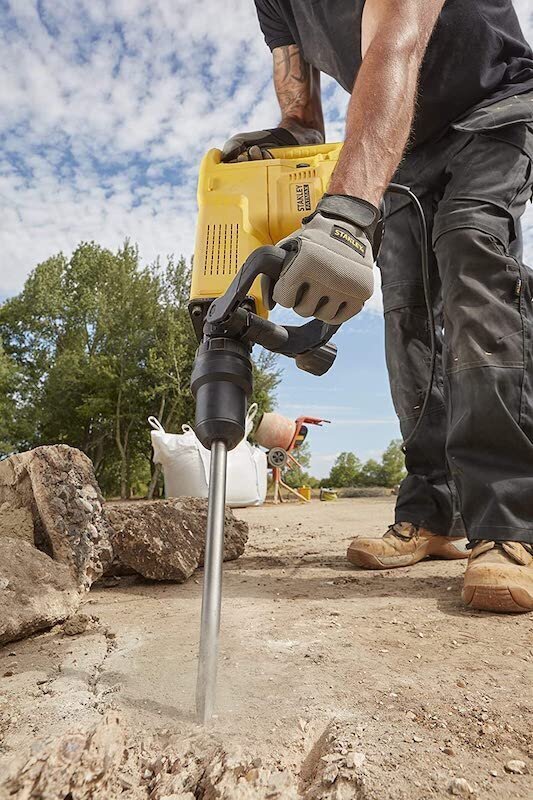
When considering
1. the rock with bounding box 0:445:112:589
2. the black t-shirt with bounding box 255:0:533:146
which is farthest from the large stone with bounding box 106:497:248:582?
the black t-shirt with bounding box 255:0:533:146

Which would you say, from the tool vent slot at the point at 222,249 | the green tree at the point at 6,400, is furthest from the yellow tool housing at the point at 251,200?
the green tree at the point at 6,400

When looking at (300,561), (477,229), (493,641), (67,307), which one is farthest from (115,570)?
(67,307)

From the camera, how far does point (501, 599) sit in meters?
1.41

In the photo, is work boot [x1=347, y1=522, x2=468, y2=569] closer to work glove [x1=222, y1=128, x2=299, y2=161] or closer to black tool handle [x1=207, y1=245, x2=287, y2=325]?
black tool handle [x1=207, y1=245, x2=287, y2=325]

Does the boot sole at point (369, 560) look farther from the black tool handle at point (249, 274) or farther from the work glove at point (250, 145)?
the work glove at point (250, 145)

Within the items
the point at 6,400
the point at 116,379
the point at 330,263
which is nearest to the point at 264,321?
the point at 330,263

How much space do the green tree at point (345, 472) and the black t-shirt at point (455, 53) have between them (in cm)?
1092

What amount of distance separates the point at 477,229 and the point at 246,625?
4.25ft

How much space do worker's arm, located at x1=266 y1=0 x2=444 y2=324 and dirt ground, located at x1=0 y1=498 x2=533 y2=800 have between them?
2.24 ft

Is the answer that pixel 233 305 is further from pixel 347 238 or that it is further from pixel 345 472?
pixel 345 472

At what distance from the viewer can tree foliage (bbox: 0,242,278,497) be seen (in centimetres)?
1346

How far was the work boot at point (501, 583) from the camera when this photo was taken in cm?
140

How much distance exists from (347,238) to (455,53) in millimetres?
1180

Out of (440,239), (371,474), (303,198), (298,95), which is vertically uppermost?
(298,95)
